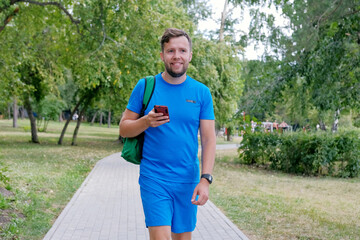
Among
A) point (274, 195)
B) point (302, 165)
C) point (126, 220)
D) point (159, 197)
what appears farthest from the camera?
point (302, 165)

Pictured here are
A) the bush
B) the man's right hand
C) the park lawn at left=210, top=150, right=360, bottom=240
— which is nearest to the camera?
the man's right hand

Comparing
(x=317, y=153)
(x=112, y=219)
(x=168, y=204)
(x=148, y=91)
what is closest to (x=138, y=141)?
(x=148, y=91)

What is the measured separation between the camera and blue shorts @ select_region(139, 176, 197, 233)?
Result: 10.1ft

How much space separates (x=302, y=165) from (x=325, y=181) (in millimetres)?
1938

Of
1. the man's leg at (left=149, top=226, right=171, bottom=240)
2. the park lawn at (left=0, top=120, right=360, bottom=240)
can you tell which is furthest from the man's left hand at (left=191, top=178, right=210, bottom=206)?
the park lawn at (left=0, top=120, right=360, bottom=240)

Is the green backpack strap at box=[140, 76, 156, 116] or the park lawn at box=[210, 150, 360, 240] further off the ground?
the green backpack strap at box=[140, 76, 156, 116]

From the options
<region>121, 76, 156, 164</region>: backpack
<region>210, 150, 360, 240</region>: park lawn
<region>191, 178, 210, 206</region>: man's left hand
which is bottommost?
<region>210, 150, 360, 240</region>: park lawn

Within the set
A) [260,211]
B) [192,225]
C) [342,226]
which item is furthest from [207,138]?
[260,211]

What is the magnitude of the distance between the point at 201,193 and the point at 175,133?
453 mm

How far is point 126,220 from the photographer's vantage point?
287 inches

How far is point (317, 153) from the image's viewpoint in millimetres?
15625

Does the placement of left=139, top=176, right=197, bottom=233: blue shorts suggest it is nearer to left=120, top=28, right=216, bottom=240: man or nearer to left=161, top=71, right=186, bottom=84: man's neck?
left=120, top=28, right=216, bottom=240: man

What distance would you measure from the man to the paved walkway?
3.23 metres

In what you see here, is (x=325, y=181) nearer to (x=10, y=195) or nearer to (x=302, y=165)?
(x=302, y=165)
